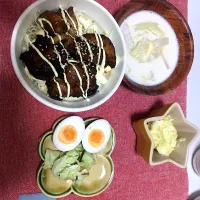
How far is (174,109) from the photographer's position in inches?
51.9

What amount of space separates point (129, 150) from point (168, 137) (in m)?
0.14

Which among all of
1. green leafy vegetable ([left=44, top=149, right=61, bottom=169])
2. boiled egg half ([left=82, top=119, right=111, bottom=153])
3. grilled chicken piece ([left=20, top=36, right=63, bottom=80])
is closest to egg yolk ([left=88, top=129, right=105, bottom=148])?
boiled egg half ([left=82, top=119, right=111, bottom=153])

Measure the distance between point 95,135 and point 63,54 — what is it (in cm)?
29

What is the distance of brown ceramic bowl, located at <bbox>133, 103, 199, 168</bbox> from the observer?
128 cm

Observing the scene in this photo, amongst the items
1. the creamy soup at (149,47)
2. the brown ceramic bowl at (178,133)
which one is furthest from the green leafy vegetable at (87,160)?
the creamy soup at (149,47)

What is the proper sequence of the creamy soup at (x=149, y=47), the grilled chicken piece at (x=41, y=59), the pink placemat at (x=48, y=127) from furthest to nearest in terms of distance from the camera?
the creamy soup at (x=149, y=47) → the pink placemat at (x=48, y=127) → the grilled chicken piece at (x=41, y=59)

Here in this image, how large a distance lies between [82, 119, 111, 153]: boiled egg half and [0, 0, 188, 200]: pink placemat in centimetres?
5

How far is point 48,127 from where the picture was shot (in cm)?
130

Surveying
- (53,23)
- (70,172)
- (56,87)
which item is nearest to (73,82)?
(56,87)

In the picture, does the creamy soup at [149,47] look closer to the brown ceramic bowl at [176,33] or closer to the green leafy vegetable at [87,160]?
the brown ceramic bowl at [176,33]

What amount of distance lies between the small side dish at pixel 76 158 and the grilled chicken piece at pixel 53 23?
0.27 m

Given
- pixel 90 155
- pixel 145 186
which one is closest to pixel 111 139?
pixel 90 155

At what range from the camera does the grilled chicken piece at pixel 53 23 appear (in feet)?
3.81

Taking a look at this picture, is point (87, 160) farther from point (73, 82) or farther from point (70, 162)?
point (73, 82)
